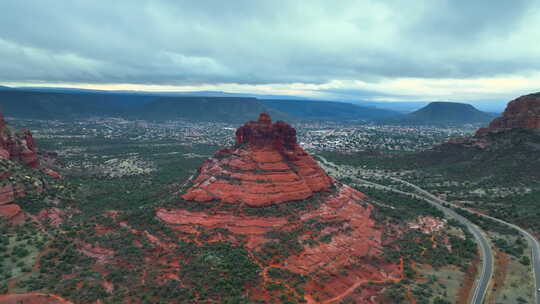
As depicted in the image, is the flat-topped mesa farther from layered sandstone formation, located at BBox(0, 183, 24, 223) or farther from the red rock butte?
layered sandstone formation, located at BBox(0, 183, 24, 223)

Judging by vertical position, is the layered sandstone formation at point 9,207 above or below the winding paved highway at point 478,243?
above

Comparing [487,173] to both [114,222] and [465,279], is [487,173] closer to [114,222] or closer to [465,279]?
[465,279]

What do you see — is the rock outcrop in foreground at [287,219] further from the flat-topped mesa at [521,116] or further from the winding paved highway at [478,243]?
the flat-topped mesa at [521,116]

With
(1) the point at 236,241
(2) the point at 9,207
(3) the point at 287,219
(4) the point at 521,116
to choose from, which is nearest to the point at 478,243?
(3) the point at 287,219

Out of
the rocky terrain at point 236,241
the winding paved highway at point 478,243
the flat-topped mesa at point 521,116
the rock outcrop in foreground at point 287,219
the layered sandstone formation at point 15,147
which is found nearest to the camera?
the rocky terrain at point 236,241

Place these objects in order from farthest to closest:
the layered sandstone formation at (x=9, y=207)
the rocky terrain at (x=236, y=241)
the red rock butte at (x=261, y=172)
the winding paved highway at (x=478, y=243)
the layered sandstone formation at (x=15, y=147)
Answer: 1. the layered sandstone formation at (x=15, y=147)
2. the red rock butte at (x=261, y=172)
3. the layered sandstone formation at (x=9, y=207)
4. the winding paved highway at (x=478, y=243)
5. the rocky terrain at (x=236, y=241)

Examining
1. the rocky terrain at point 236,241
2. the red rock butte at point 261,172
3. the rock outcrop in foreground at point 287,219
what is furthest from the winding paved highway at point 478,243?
the red rock butte at point 261,172

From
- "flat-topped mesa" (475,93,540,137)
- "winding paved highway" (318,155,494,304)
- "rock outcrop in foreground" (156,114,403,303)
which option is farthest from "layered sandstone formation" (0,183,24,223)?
"flat-topped mesa" (475,93,540,137)
